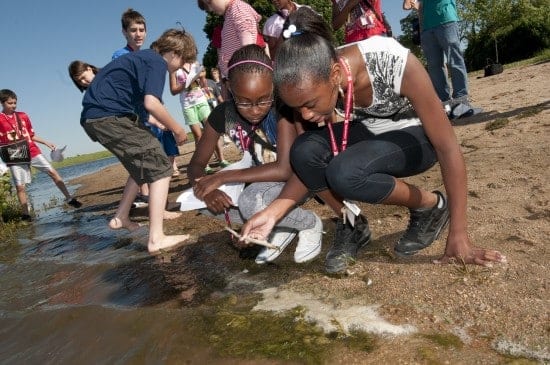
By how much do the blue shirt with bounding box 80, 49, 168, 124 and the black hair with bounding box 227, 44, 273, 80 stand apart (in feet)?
3.58

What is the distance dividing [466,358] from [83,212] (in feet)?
19.2

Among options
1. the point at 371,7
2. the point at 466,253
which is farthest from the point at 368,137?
the point at 371,7

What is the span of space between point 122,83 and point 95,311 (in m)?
1.70

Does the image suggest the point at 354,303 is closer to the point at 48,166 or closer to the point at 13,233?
the point at 13,233

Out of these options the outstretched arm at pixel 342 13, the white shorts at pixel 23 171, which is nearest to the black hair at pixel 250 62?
the outstretched arm at pixel 342 13

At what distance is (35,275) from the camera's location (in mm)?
3207

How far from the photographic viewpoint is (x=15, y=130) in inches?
240

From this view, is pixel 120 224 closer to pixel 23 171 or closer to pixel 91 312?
pixel 91 312

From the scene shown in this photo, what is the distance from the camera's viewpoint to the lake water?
1.75 meters

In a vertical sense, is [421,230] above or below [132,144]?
below

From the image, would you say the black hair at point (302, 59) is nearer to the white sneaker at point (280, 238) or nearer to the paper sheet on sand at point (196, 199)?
the paper sheet on sand at point (196, 199)

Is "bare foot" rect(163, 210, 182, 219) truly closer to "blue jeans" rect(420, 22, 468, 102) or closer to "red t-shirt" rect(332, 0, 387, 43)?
"red t-shirt" rect(332, 0, 387, 43)

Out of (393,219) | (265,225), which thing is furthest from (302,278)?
(393,219)

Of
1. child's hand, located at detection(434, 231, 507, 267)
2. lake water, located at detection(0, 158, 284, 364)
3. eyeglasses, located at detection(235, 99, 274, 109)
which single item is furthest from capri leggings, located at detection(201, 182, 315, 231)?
child's hand, located at detection(434, 231, 507, 267)
